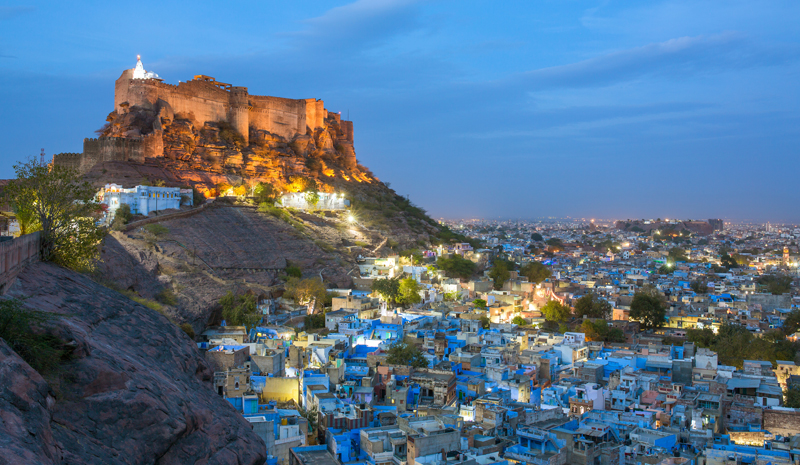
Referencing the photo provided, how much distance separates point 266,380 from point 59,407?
26.9 ft

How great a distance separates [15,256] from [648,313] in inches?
782

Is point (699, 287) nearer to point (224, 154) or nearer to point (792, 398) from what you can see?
point (792, 398)

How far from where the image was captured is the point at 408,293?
2214 cm

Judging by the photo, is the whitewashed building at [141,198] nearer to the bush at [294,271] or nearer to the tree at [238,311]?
the bush at [294,271]

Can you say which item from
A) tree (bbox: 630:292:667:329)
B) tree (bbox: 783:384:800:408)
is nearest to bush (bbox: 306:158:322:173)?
tree (bbox: 630:292:667:329)

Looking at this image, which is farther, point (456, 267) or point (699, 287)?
point (699, 287)

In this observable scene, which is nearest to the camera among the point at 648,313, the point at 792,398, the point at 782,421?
the point at 782,421

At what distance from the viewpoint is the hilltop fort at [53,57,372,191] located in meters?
25.5

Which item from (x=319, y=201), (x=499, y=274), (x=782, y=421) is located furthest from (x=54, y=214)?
(x=319, y=201)

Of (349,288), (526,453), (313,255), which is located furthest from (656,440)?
(313,255)

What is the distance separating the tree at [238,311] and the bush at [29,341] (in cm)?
1330

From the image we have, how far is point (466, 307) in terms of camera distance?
21719mm

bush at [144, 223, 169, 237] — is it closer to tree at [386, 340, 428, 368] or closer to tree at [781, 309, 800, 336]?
tree at [386, 340, 428, 368]

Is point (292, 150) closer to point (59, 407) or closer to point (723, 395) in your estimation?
point (723, 395)
